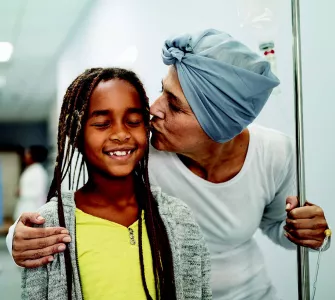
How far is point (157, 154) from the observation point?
3.10ft

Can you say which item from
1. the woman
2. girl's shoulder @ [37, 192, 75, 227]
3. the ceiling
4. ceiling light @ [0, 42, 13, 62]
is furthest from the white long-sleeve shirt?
ceiling light @ [0, 42, 13, 62]

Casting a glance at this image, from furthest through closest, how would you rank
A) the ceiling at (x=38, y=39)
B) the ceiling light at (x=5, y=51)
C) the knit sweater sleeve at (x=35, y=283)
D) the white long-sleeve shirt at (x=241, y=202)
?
the ceiling light at (x=5, y=51) < the ceiling at (x=38, y=39) < the white long-sleeve shirt at (x=241, y=202) < the knit sweater sleeve at (x=35, y=283)

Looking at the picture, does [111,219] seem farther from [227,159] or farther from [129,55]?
[129,55]

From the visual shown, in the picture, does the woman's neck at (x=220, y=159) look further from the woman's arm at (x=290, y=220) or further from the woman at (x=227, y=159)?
the woman's arm at (x=290, y=220)

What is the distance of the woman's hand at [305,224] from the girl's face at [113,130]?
35 centimetres

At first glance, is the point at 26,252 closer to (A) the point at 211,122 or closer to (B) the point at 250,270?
(A) the point at 211,122

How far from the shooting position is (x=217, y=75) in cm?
83

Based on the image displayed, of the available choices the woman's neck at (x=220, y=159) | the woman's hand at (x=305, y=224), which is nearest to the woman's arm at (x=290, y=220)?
the woman's hand at (x=305, y=224)

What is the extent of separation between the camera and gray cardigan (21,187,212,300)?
0.70 meters

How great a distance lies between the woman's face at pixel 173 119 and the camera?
857 millimetres

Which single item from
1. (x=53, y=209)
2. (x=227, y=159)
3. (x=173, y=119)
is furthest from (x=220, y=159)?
(x=53, y=209)

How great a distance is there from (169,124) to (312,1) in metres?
0.53

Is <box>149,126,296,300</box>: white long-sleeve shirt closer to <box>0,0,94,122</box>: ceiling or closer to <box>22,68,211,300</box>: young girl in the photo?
<box>22,68,211,300</box>: young girl

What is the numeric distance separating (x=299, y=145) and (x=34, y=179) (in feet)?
1.96
